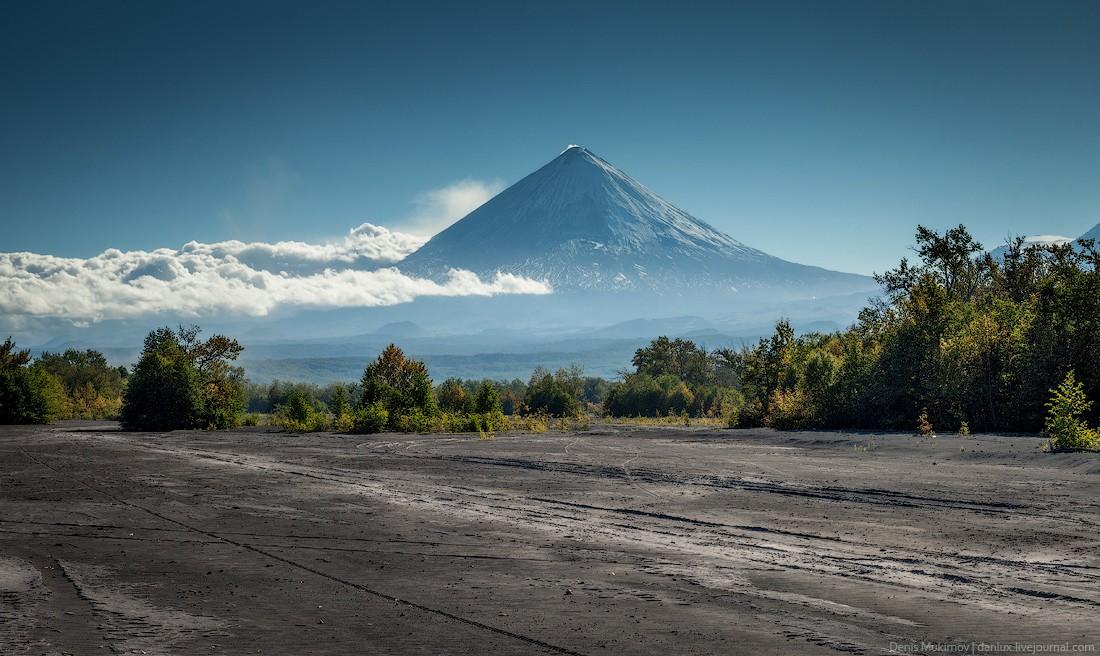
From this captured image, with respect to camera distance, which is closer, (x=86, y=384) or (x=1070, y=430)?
(x=1070, y=430)

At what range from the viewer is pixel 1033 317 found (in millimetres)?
32125

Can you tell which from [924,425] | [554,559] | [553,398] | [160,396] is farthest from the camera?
[553,398]

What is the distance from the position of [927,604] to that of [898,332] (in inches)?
1271

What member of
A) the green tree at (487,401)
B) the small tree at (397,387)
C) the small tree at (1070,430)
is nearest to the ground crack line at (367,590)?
the small tree at (1070,430)

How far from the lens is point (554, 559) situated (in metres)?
11.0

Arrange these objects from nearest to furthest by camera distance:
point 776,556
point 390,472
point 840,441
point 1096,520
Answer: point 776,556 < point 1096,520 < point 390,472 < point 840,441

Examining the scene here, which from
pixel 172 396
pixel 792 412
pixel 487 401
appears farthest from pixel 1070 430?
pixel 172 396

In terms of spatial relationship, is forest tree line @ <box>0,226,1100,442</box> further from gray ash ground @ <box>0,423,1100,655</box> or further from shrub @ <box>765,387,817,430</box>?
gray ash ground @ <box>0,423,1100,655</box>

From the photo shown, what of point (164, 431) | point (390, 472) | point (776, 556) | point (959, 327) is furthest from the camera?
point (164, 431)

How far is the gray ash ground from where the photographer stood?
7.76m

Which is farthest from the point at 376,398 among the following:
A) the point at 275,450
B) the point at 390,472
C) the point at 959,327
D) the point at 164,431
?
the point at 959,327

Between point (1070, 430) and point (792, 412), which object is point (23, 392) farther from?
point (1070, 430)

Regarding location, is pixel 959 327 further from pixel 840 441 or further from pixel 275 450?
pixel 275 450

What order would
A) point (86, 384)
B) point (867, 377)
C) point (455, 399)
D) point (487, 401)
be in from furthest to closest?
point (86, 384)
point (455, 399)
point (487, 401)
point (867, 377)
